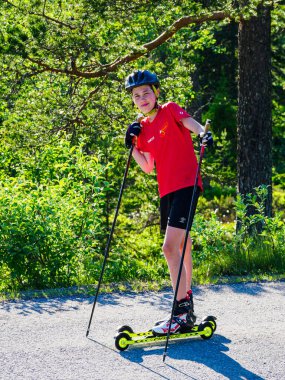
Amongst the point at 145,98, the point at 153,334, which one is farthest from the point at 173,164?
the point at 153,334

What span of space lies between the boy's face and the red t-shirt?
0.10 m

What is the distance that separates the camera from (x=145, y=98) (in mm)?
6336

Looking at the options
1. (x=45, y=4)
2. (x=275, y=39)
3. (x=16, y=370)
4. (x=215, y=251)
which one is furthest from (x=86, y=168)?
(x=275, y=39)

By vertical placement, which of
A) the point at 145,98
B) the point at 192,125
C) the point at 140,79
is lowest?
the point at 192,125

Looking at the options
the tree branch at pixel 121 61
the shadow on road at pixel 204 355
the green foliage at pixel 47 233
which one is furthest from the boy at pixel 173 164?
the tree branch at pixel 121 61

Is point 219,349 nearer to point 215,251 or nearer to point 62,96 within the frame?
point 215,251

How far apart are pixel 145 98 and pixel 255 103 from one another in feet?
18.3

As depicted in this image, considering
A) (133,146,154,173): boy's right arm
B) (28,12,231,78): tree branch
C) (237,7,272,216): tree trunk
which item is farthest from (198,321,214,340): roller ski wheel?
(237,7,272,216): tree trunk

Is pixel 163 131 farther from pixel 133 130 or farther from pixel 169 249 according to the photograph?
pixel 169 249

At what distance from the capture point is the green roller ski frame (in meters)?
5.80

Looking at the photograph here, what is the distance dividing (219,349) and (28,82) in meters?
6.70

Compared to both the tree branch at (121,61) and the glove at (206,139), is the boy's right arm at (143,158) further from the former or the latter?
the tree branch at (121,61)

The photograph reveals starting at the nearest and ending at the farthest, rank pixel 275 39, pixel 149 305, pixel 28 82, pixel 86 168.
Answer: pixel 149 305 → pixel 86 168 → pixel 28 82 → pixel 275 39

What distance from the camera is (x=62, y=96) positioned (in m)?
11.7
